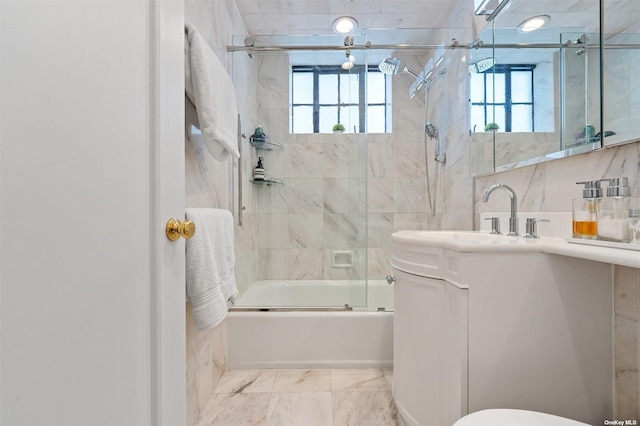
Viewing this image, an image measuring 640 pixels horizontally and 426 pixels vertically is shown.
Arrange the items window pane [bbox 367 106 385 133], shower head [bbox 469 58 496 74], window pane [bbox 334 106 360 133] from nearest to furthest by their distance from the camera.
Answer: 1. shower head [bbox 469 58 496 74]
2. window pane [bbox 334 106 360 133]
3. window pane [bbox 367 106 385 133]

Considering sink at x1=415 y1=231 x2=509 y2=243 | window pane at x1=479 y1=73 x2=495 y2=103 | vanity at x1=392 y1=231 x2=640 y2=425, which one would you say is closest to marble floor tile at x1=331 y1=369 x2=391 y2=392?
vanity at x1=392 y1=231 x2=640 y2=425

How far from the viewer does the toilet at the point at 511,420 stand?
2.49ft

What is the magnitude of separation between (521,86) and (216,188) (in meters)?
1.57

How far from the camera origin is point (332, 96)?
226 cm

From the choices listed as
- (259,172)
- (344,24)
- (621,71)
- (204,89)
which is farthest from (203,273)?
(344,24)

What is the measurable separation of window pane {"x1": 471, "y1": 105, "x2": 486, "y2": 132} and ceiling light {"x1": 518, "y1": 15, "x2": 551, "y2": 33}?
0.40 m

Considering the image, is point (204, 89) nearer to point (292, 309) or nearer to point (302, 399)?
point (292, 309)

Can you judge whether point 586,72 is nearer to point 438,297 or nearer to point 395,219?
point 438,297

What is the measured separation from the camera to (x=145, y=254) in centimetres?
61

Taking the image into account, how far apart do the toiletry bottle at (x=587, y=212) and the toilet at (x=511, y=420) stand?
20.0 inches

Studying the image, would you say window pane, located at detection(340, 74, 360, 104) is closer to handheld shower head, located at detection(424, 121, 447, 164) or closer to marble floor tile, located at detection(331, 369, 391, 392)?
handheld shower head, located at detection(424, 121, 447, 164)

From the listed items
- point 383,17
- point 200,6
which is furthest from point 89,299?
point 383,17

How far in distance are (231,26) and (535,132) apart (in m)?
1.84

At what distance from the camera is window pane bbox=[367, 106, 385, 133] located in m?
2.37
